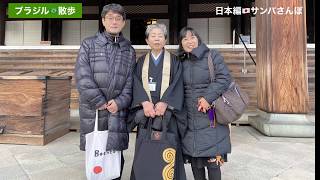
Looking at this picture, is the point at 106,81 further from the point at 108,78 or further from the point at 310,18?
the point at 310,18

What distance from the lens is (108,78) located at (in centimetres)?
246

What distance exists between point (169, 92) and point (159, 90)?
89 millimetres

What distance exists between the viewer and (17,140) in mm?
4254

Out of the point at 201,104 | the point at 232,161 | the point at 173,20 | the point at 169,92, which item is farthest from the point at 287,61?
the point at 173,20

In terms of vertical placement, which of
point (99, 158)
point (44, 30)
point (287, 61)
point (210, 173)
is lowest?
point (210, 173)

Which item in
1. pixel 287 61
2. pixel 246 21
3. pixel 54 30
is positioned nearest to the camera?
pixel 287 61

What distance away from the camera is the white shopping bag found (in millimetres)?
2361

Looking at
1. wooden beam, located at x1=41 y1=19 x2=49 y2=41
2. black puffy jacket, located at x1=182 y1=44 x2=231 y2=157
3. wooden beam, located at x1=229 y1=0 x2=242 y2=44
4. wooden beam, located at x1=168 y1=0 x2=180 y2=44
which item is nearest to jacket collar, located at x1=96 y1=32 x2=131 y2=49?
black puffy jacket, located at x1=182 y1=44 x2=231 y2=157

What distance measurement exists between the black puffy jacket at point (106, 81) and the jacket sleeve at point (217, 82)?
680 millimetres

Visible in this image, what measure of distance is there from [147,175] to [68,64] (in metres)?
7.73

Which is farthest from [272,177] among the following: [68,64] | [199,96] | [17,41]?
[17,41]

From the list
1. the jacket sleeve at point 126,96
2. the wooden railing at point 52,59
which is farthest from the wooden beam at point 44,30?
the jacket sleeve at point 126,96

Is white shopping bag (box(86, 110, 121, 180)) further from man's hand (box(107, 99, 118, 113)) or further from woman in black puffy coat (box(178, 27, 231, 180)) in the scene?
woman in black puffy coat (box(178, 27, 231, 180))

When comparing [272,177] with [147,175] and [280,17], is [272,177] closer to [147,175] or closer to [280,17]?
[147,175]
